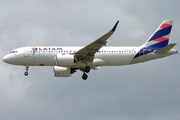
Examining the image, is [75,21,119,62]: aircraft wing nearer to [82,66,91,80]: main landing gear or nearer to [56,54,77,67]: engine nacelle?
[56,54,77,67]: engine nacelle

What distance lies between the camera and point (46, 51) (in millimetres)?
45438

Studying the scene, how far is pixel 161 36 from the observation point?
48.6 m

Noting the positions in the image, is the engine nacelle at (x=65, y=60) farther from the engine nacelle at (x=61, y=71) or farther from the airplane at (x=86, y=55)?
the engine nacelle at (x=61, y=71)

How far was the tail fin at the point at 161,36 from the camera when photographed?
47719 millimetres

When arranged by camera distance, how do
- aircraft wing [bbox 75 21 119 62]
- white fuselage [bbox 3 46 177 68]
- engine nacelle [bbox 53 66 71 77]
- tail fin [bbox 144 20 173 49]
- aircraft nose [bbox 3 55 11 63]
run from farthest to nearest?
1. tail fin [bbox 144 20 173 49]
2. engine nacelle [bbox 53 66 71 77]
3. aircraft nose [bbox 3 55 11 63]
4. white fuselage [bbox 3 46 177 68]
5. aircraft wing [bbox 75 21 119 62]

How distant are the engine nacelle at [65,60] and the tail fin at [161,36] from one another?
10.3 meters

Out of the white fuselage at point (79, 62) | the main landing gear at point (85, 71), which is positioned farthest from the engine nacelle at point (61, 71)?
the main landing gear at point (85, 71)

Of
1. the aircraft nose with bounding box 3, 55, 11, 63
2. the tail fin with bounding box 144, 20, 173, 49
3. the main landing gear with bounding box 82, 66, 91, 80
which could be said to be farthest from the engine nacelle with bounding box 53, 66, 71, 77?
the tail fin with bounding box 144, 20, 173, 49

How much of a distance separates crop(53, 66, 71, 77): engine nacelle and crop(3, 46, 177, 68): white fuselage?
2.18 m

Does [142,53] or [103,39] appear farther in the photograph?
[142,53]

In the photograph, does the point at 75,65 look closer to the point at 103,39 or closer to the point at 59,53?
the point at 59,53

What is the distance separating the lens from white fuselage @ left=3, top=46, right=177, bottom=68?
1781 inches

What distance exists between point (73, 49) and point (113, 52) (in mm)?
5119

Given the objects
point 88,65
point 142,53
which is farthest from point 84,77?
point 142,53
